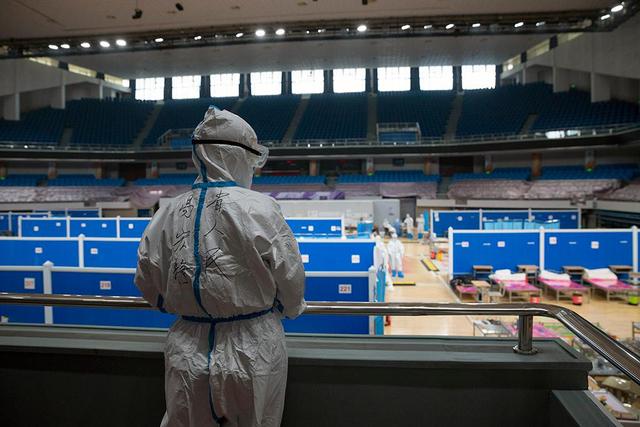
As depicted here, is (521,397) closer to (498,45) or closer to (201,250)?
(201,250)

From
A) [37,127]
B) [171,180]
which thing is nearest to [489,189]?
[171,180]

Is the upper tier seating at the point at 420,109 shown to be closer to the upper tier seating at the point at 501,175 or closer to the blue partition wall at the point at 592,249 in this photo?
the upper tier seating at the point at 501,175

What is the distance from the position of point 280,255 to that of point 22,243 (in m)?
8.72

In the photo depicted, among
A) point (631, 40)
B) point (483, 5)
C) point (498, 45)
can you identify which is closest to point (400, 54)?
point (498, 45)

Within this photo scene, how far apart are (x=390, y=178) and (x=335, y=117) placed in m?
6.97

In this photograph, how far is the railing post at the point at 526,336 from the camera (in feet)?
5.88

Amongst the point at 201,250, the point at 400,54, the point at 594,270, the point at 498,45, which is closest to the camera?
the point at 201,250

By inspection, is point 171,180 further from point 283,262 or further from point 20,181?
point 283,262

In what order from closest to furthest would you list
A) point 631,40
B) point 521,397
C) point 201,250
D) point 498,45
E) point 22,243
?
1. point 201,250
2. point 521,397
3. point 22,243
4. point 631,40
5. point 498,45

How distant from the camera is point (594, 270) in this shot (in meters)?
9.93

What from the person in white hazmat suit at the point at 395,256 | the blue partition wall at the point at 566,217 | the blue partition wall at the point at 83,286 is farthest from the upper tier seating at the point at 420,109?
the blue partition wall at the point at 83,286

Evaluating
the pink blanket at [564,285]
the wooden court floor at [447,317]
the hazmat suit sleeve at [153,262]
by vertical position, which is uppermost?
the hazmat suit sleeve at [153,262]

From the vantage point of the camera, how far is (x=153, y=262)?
1.46 m

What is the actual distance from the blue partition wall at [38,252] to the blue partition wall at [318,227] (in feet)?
18.0
